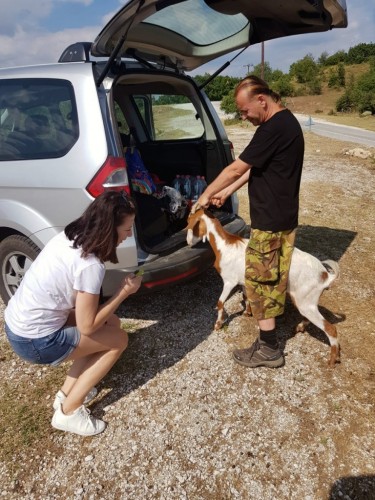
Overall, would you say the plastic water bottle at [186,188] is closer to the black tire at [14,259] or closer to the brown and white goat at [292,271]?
the brown and white goat at [292,271]

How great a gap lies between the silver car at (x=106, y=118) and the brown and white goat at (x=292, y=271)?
15cm

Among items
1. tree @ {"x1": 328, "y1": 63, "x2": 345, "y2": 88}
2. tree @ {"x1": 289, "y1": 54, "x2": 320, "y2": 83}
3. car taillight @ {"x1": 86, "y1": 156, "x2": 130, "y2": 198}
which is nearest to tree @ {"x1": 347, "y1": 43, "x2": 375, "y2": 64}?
tree @ {"x1": 289, "y1": 54, "x2": 320, "y2": 83}

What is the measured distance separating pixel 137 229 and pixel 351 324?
2.18m

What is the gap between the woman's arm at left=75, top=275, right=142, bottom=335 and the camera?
6.93 feet

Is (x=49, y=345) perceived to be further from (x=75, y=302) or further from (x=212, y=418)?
(x=212, y=418)

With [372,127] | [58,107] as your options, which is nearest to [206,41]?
[58,107]

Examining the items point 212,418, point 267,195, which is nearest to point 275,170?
point 267,195

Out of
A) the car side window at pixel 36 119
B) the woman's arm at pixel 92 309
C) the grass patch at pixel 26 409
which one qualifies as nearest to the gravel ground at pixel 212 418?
the grass patch at pixel 26 409

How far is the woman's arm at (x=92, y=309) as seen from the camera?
2111 mm

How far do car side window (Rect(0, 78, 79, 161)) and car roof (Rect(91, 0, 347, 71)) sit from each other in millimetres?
485

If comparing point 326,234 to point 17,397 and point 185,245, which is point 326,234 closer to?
point 185,245

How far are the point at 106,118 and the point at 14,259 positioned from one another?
1562 mm

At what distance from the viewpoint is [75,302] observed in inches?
89.4

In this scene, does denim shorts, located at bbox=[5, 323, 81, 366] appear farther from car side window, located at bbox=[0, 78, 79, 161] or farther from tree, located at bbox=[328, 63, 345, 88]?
tree, located at bbox=[328, 63, 345, 88]
